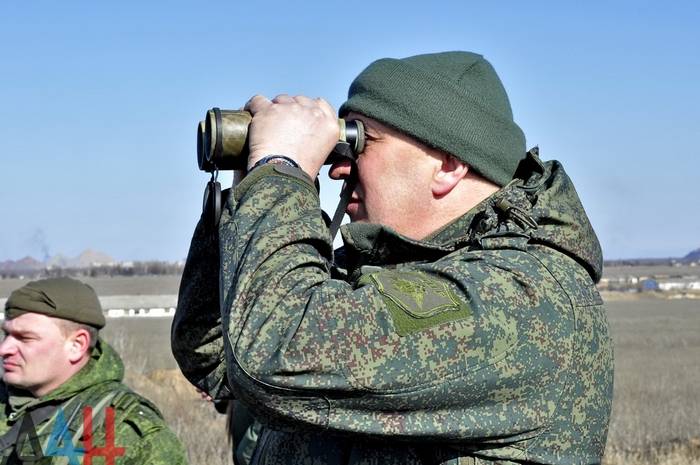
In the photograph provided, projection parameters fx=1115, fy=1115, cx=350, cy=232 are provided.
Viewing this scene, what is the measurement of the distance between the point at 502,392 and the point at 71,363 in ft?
9.70

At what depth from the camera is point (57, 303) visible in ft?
15.5

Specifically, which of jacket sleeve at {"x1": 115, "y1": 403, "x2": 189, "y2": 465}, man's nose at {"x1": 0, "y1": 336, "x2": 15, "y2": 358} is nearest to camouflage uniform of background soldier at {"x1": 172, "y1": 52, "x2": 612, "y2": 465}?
jacket sleeve at {"x1": 115, "y1": 403, "x2": 189, "y2": 465}

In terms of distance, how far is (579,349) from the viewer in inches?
84.7

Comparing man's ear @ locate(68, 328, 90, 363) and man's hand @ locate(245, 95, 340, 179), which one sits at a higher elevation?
man's hand @ locate(245, 95, 340, 179)

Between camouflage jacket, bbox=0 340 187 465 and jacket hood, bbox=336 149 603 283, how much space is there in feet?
6.80

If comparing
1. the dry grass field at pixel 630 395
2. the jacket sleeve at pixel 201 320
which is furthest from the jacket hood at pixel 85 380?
the dry grass field at pixel 630 395

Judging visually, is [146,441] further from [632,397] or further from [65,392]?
[632,397]

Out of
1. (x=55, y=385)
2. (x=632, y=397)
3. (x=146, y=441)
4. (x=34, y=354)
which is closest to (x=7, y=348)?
(x=34, y=354)

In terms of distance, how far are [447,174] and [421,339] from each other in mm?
591

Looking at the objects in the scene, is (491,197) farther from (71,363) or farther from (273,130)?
(71,363)

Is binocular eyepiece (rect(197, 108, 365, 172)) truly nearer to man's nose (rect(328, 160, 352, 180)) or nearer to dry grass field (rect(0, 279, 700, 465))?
man's nose (rect(328, 160, 352, 180))

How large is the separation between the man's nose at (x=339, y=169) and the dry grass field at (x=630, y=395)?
17.1ft

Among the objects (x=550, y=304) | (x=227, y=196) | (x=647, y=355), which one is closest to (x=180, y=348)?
(x=227, y=196)

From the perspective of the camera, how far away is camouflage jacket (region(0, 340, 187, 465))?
4.27 metres
